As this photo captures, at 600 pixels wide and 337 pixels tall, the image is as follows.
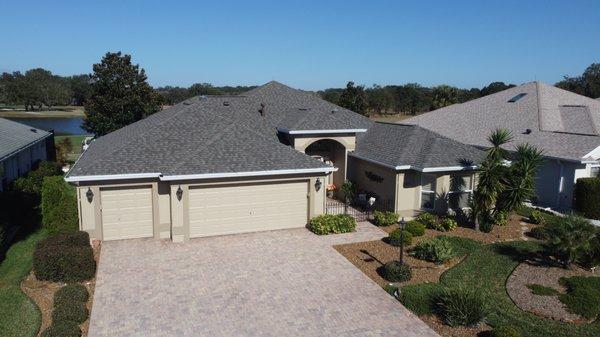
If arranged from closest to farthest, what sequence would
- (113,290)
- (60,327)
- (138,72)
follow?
(60,327)
(113,290)
(138,72)

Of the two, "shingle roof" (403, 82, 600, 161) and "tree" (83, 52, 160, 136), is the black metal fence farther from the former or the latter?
"tree" (83, 52, 160, 136)

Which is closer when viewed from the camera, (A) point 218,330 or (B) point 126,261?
(A) point 218,330

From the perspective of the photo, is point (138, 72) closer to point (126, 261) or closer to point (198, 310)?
point (126, 261)

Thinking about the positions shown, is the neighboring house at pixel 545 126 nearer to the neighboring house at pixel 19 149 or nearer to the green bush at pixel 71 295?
the green bush at pixel 71 295

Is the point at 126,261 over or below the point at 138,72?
below

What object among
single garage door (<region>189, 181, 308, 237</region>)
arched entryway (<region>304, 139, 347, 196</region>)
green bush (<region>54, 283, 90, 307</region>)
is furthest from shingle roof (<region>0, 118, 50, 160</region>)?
arched entryway (<region>304, 139, 347, 196</region>)

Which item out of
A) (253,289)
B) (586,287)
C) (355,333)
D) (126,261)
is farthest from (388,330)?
(126,261)

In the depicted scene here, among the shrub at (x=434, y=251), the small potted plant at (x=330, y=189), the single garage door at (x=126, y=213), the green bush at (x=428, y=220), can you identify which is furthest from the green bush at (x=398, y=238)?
the single garage door at (x=126, y=213)

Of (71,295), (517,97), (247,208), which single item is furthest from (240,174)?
(517,97)
